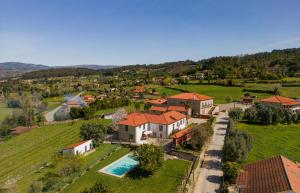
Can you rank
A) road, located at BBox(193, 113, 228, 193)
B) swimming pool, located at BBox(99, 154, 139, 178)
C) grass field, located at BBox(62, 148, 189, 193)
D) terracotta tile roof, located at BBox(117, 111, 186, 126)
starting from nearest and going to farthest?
road, located at BBox(193, 113, 228, 193)
grass field, located at BBox(62, 148, 189, 193)
swimming pool, located at BBox(99, 154, 139, 178)
terracotta tile roof, located at BBox(117, 111, 186, 126)

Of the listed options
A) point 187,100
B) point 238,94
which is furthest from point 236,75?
point 187,100

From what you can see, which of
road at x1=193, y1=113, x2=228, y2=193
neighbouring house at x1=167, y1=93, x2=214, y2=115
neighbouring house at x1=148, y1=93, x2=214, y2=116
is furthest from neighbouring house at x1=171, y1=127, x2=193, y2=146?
neighbouring house at x1=167, y1=93, x2=214, y2=115

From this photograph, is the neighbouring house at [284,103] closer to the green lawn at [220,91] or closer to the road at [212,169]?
the green lawn at [220,91]

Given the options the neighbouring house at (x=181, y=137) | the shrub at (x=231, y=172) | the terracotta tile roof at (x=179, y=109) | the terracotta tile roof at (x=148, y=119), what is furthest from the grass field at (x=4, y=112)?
the shrub at (x=231, y=172)

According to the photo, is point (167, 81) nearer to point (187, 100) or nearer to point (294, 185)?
point (187, 100)

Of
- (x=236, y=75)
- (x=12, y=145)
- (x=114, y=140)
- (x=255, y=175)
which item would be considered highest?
(x=236, y=75)

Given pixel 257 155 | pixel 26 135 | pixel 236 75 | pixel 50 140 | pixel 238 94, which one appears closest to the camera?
pixel 257 155

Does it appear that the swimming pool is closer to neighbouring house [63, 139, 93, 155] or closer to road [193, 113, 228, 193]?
neighbouring house [63, 139, 93, 155]
